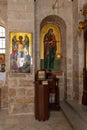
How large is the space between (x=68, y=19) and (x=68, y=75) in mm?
1798

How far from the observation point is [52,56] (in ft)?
22.6

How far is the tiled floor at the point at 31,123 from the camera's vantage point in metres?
4.48

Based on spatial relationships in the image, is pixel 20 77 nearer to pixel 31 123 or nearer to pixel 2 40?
pixel 31 123

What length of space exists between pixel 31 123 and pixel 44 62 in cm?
251

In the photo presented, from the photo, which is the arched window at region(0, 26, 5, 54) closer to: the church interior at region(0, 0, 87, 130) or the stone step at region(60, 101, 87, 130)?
the church interior at region(0, 0, 87, 130)

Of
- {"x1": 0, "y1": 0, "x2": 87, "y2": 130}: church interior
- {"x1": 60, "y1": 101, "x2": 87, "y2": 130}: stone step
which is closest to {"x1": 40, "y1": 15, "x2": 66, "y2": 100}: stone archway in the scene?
{"x1": 0, "y1": 0, "x2": 87, "y2": 130}: church interior

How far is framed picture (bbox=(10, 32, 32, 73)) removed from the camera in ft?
18.8

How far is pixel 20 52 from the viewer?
577 cm

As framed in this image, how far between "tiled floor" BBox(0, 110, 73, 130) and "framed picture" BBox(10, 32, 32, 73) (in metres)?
1.29

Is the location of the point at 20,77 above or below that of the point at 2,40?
below

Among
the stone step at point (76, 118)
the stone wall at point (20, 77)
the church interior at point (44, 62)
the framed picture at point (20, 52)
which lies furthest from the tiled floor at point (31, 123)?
the framed picture at point (20, 52)

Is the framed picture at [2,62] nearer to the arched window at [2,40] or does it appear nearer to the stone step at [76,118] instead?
the arched window at [2,40]

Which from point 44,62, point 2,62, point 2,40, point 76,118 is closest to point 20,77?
point 44,62

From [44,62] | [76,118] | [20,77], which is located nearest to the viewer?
[76,118]
